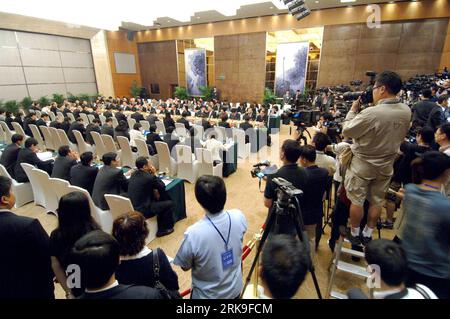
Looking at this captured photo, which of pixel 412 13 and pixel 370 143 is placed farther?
pixel 412 13

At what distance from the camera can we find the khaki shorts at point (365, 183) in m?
2.30

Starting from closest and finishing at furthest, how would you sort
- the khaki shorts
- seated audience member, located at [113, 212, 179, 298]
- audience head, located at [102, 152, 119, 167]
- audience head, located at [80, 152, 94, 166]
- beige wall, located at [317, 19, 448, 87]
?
1. seated audience member, located at [113, 212, 179, 298]
2. the khaki shorts
3. audience head, located at [102, 152, 119, 167]
4. audience head, located at [80, 152, 94, 166]
5. beige wall, located at [317, 19, 448, 87]

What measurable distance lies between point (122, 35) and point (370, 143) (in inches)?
730

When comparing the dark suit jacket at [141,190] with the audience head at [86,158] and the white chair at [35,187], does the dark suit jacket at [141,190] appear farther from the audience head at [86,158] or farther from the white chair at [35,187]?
the white chair at [35,187]

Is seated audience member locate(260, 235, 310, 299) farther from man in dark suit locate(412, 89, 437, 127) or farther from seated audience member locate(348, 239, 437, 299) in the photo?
man in dark suit locate(412, 89, 437, 127)

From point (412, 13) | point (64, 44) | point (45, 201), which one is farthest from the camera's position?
point (64, 44)

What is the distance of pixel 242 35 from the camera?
13812 millimetres

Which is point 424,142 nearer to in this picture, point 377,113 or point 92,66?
point 377,113

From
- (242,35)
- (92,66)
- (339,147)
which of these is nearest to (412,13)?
(242,35)

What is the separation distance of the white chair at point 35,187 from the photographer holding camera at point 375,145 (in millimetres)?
4733

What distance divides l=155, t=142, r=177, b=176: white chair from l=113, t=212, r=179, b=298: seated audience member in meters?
3.65

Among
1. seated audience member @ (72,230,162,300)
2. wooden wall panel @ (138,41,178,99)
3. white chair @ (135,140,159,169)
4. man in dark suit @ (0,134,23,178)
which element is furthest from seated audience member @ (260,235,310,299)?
wooden wall panel @ (138,41,178,99)

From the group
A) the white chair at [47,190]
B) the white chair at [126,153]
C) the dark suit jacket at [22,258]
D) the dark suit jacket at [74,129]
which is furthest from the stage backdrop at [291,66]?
the dark suit jacket at [22,258]

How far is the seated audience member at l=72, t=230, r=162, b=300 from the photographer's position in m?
1.07
